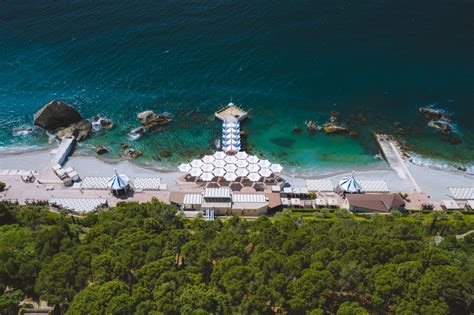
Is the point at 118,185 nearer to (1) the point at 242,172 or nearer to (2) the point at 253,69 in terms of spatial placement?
(1) the point at 242,172

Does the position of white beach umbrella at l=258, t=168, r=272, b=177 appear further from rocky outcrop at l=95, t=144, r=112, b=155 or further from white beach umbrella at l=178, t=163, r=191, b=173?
rocky outcrop at l=95, t=144, r=112, b=155

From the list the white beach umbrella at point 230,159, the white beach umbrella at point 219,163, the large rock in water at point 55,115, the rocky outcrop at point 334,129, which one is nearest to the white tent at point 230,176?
the white beach umbrella at point 219,163

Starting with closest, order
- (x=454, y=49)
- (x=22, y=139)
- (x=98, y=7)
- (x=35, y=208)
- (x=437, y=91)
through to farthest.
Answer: (x=35, y=208), (x=22, y=139), (x=437, y=91), (x=454, y=49), (x=98, y=7)

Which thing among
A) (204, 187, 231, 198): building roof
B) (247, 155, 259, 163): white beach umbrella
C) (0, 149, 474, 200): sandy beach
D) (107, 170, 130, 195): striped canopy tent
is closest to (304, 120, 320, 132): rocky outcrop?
(0, 149, 474, 200): sandy beach

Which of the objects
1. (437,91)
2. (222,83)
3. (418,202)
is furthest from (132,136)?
(437,91)

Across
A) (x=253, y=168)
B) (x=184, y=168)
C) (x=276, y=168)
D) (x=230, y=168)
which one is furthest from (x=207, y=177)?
(x=276, y=168)

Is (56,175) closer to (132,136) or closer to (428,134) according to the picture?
(132,136)
